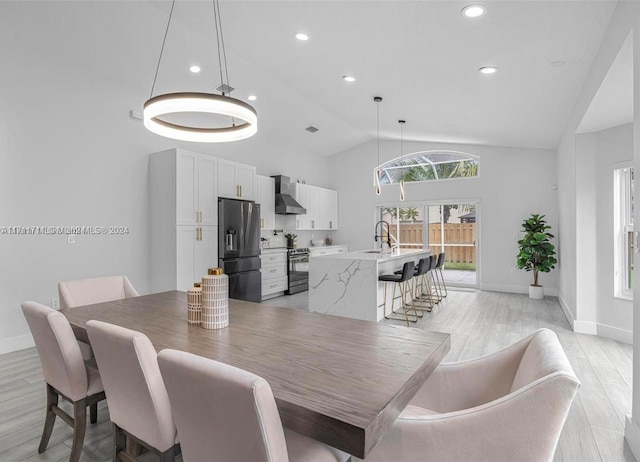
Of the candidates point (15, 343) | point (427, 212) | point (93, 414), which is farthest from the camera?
point (427, 212)

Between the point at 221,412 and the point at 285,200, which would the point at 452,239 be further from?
the point at 221,412

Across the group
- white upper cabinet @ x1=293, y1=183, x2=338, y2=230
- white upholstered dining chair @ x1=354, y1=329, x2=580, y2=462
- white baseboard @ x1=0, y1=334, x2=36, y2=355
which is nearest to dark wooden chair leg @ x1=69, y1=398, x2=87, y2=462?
white upholstered dining chair @ x1=354, y1=329, x2=580, y2=462

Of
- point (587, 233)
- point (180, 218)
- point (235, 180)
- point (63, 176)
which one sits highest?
point (235, 180)

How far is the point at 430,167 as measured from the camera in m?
7.80

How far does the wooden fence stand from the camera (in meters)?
7.53

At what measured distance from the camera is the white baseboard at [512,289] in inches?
256

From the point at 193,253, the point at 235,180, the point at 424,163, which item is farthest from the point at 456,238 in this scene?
the point at 193,253

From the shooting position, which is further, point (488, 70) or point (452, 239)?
point (452, 239)

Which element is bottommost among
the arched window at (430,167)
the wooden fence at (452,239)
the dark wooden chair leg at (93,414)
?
the dark wooden chair leg at (93,414)

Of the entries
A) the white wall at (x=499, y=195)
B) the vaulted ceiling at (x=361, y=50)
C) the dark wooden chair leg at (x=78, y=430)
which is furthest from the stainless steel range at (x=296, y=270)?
the dark wooden chair leg at (x=78, y=430)

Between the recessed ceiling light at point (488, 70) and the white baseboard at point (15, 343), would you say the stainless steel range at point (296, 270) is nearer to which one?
the white baseboard at point (15, 343)

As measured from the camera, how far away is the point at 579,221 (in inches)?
167

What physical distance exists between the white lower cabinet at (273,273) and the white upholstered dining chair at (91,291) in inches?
130

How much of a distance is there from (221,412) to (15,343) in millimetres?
4216
